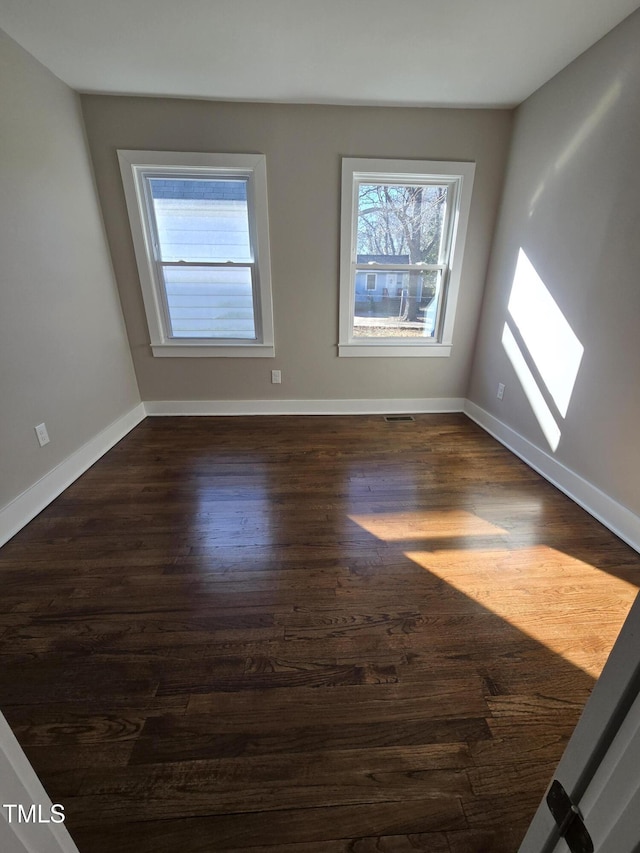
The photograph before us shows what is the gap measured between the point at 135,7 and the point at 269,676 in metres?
3.08

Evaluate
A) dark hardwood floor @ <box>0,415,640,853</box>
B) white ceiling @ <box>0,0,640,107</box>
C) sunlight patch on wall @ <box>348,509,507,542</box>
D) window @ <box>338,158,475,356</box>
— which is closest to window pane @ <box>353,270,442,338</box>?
window @ <box>338,158,475,356</box>

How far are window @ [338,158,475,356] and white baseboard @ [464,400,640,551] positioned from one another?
3.36 feet

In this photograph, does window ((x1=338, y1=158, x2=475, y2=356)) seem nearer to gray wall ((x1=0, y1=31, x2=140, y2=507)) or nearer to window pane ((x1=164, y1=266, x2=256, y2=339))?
window pane ((x1=164, y1=266, x2=256, y2=339))

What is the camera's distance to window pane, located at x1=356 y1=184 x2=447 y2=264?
9.42 feet

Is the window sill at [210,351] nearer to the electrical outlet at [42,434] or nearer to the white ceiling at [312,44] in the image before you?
the electrical outlet at [42,434]

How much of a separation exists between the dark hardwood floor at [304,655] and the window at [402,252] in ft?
5.33

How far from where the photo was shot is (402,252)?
3021 mm

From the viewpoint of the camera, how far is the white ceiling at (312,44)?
1.68m

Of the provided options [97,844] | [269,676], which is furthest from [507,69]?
[97,844]

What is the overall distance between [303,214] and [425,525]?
2.62m

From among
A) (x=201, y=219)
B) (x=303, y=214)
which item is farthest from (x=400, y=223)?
(x=201, y=219)

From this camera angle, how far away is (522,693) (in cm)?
111

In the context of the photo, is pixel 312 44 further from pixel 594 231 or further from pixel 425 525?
pixel 425 525

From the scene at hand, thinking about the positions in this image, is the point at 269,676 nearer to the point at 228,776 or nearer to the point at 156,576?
the point at 228,776
